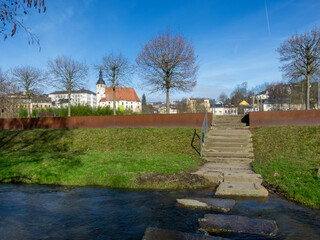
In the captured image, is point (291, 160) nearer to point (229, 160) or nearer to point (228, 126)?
point (229, 160)

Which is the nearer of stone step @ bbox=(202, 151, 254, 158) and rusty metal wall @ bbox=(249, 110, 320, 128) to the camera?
stone step @ bbox=(202, 151, 254, 158)

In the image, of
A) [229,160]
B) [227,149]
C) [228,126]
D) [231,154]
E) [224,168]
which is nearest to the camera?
[224,168]

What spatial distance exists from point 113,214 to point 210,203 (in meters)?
2.33

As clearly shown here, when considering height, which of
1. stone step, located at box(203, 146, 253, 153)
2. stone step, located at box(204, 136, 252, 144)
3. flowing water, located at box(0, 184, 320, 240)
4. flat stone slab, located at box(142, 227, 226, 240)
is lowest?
flowing water, located at box(0, 184, 320, 240)

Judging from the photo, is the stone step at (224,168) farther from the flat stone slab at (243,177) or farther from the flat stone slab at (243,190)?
the flat stone slab at (243,190)

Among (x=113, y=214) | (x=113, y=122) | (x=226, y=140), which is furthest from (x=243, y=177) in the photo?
(x=113, y=122)

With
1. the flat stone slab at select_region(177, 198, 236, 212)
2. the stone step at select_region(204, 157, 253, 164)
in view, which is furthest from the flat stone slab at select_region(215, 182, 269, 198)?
the stone step at select_region(204, 157, 253, 164)

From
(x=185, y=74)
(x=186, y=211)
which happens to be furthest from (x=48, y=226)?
(x=185, y=74)

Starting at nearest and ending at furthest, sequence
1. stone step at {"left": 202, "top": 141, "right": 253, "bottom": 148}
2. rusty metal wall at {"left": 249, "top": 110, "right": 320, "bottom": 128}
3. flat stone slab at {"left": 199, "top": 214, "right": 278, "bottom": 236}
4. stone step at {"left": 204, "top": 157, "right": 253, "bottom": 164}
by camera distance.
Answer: flat stone slab at {"left": 199, "top": 214, "right": 278, "bottom": 236} < stone step at {"left": 204, "top": 157, "right": 253, "bottom": 164} < stone step at {"left": 202, "top": 141, "right": 253, "bottom": 148} < rusty metal wall at {"left": 249, "top": 110, "right": 320, "bottom": 128}

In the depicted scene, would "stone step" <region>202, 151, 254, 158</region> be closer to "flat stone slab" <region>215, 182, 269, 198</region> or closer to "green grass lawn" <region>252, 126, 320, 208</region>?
"green grass lawn" <region>252, 126, 320, 208</region>

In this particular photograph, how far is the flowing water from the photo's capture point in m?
5.16

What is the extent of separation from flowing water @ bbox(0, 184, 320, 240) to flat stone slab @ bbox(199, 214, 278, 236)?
0.15 meters

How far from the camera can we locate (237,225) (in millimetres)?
5246

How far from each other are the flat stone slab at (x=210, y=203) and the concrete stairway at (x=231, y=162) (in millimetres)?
609
